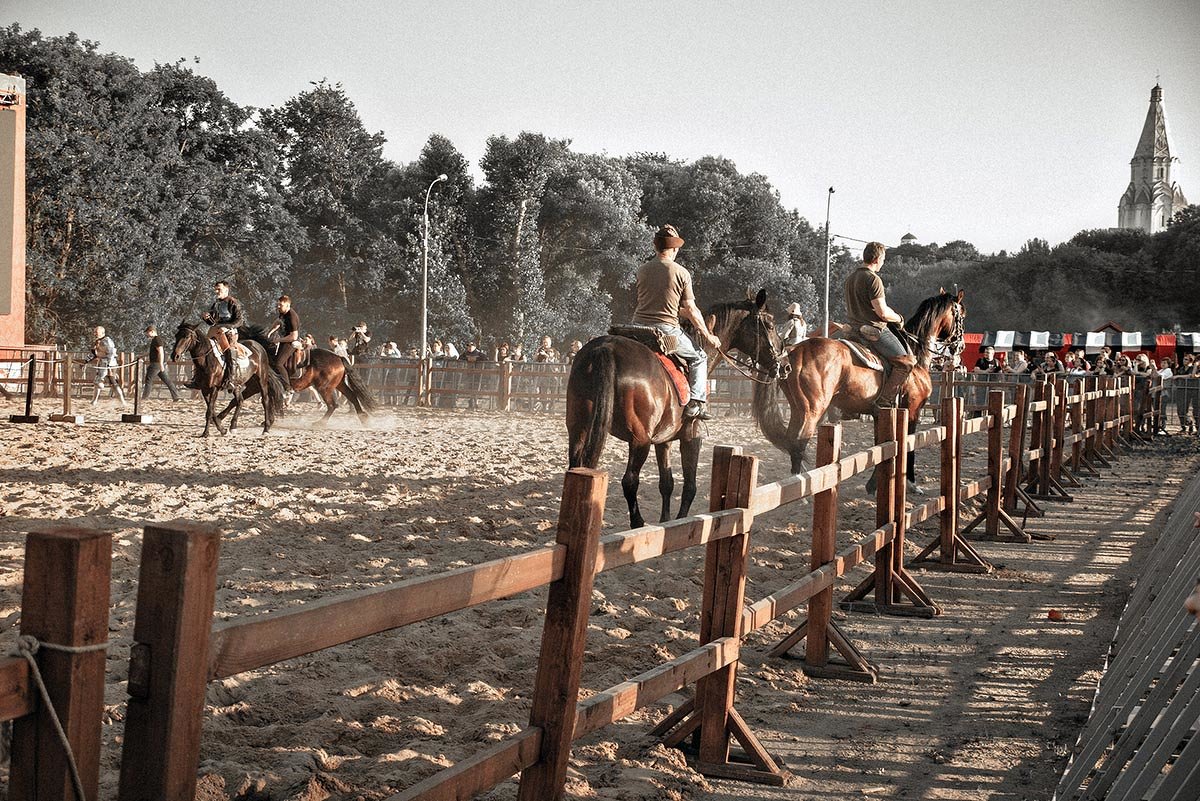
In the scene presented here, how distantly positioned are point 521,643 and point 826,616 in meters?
1.62

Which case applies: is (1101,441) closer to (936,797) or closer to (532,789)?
Result: (936,797)

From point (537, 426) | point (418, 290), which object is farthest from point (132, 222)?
point (537, 426)

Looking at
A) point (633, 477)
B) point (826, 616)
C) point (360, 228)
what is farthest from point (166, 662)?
point (360, 228)

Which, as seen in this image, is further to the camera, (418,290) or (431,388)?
(418,290)

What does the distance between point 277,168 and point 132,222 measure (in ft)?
37.3

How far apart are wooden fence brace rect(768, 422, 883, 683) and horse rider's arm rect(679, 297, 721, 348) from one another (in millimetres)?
3102

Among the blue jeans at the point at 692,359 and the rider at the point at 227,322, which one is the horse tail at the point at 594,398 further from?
the rider at the point at 227,322

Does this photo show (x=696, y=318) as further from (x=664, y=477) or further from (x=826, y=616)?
(x=826, y=616)

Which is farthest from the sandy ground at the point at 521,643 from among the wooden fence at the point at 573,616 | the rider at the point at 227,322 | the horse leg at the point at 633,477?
the rider at the point at 227,322

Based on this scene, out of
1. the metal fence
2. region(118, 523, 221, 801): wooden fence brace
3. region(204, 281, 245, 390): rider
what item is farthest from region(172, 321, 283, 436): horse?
region(118, 523, 221, 801): wooden fence brace

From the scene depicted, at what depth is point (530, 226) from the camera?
5184cm

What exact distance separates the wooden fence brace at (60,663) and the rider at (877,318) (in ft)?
32.5

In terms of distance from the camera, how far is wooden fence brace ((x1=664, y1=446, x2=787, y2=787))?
166 inches

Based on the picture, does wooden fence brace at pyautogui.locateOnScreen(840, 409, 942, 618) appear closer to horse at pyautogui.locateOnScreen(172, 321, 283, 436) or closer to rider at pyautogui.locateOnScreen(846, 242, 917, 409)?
rider at pyautogui.locateOnScreen(846, 242, 917, 409)
